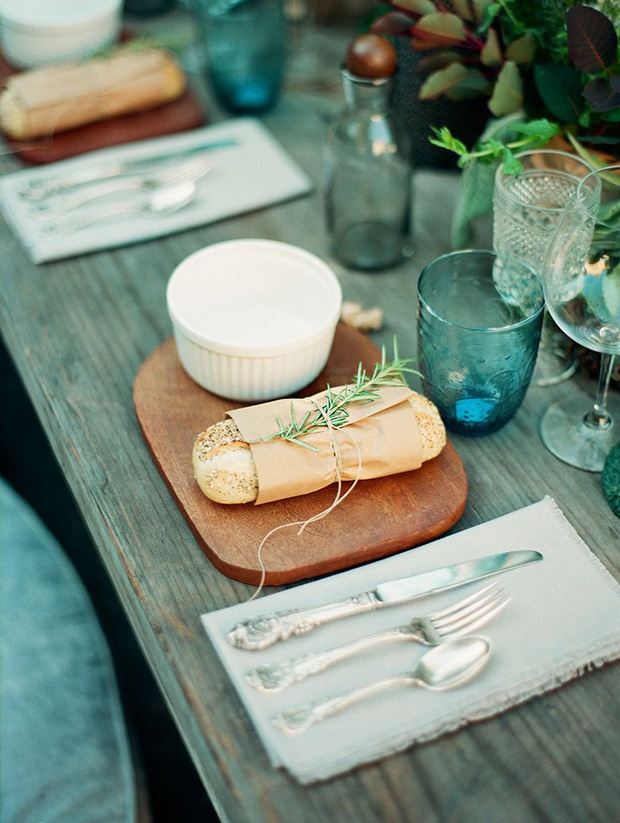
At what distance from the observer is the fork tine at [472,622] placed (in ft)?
2.09

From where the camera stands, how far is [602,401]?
0.81 m

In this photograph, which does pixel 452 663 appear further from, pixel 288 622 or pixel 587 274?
pixel 587 274

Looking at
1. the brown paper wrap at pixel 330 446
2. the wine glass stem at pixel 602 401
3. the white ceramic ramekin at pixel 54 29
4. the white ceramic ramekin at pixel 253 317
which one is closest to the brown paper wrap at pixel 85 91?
the white ceramic ramekin at pixel 54 29

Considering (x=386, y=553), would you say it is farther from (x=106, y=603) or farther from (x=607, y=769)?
(x=106, y=603)

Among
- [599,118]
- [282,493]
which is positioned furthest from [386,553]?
[599,118]

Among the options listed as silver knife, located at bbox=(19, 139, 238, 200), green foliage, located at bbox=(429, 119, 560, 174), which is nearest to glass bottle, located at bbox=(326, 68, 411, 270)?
green foliage, located at bbox=(429, 119, 560, 174)

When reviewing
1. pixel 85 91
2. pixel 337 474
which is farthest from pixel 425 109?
pixel 337 474

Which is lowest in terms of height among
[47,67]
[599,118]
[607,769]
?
[607,769]

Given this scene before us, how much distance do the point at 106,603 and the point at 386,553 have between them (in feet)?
2.91

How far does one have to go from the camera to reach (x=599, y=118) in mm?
848

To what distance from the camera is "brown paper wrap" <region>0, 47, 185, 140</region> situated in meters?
1.16

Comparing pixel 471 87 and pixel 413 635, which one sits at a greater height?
pixel 471 87

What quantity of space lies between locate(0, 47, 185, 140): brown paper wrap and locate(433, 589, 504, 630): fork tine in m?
0.90

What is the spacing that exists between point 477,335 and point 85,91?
753 millimetres
